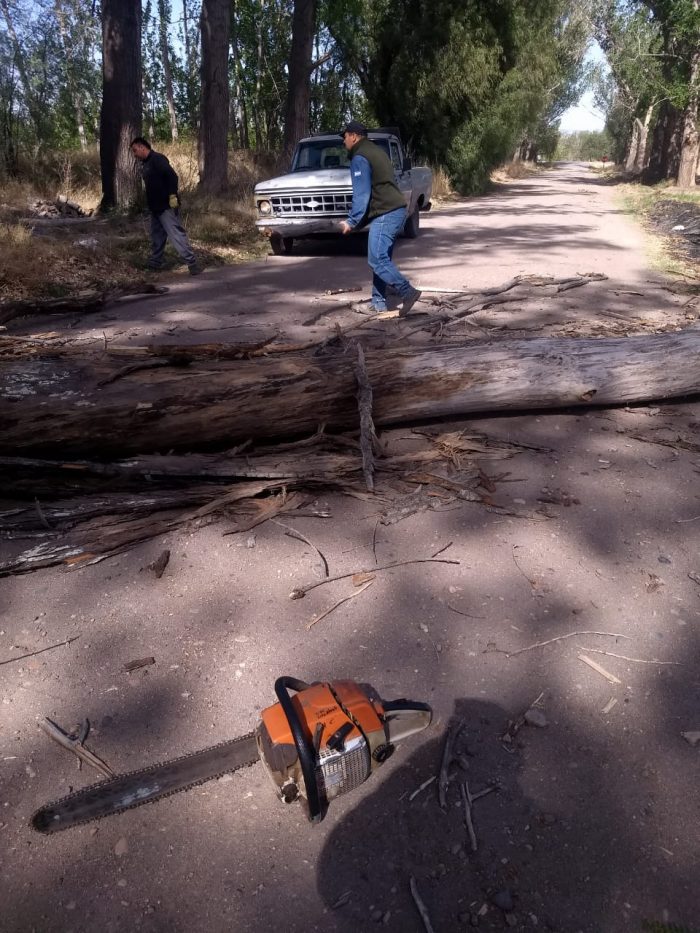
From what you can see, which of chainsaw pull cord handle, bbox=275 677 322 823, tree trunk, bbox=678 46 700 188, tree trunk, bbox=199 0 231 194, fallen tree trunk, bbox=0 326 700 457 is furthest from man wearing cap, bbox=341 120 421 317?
tree trunk, bbox=678 46 700 188

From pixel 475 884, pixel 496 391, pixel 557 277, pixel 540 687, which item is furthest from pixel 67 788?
pixel 557 277

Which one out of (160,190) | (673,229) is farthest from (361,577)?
(673,229)

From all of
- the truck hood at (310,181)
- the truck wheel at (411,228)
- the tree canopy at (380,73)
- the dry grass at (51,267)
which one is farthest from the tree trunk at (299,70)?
the dry grass at (51,267)

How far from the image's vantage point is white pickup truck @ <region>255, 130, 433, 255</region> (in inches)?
469

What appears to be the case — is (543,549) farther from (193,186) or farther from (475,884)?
(193,186)

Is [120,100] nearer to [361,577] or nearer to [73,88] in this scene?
[361,577]

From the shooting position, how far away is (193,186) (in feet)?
56.3

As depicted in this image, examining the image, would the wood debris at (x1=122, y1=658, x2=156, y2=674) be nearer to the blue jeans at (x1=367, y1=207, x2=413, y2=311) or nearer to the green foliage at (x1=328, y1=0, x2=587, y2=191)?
the blue jeans at (x1=367, y1=207, x2=413, y2=311)

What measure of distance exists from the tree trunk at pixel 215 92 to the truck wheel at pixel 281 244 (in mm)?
3709

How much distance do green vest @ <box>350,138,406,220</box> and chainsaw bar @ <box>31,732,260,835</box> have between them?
6371 millimetres

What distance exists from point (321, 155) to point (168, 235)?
4.36m

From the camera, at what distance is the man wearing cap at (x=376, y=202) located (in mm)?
7242

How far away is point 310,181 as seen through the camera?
472 inches

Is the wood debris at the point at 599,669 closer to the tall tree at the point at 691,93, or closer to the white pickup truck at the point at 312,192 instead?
the white pickup truck at the point at 312,192
